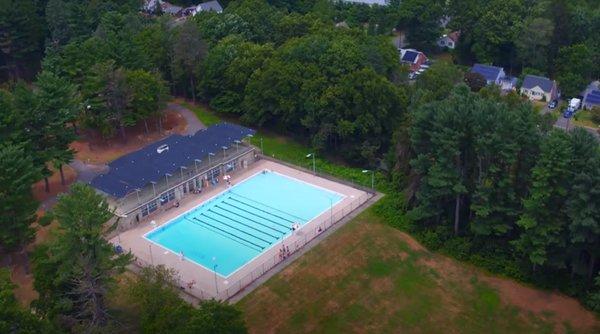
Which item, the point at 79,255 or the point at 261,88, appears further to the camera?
the point at 261,88

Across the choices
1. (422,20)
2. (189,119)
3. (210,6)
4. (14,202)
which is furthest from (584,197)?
(210,6)

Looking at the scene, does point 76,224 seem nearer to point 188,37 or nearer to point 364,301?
point 364,301

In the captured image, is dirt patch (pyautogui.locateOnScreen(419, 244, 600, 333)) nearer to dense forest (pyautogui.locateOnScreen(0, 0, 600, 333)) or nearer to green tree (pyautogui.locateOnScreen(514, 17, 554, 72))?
dense forest (pyautogui.locateOnScreen(0, 0, 600, 333))

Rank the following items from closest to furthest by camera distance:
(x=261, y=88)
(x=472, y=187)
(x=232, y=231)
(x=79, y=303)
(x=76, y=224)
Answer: (x=76, y=224) → (x=79, y=303) → (x=472, y=187) → (x=232, y=231) → (x=261, y=88)

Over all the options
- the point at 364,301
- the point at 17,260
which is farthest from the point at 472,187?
the point at 17,260

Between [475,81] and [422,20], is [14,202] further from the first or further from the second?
[422,20]

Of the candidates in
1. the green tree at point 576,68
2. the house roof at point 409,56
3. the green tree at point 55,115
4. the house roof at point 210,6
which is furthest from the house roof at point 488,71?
the green tree at point 55,115
